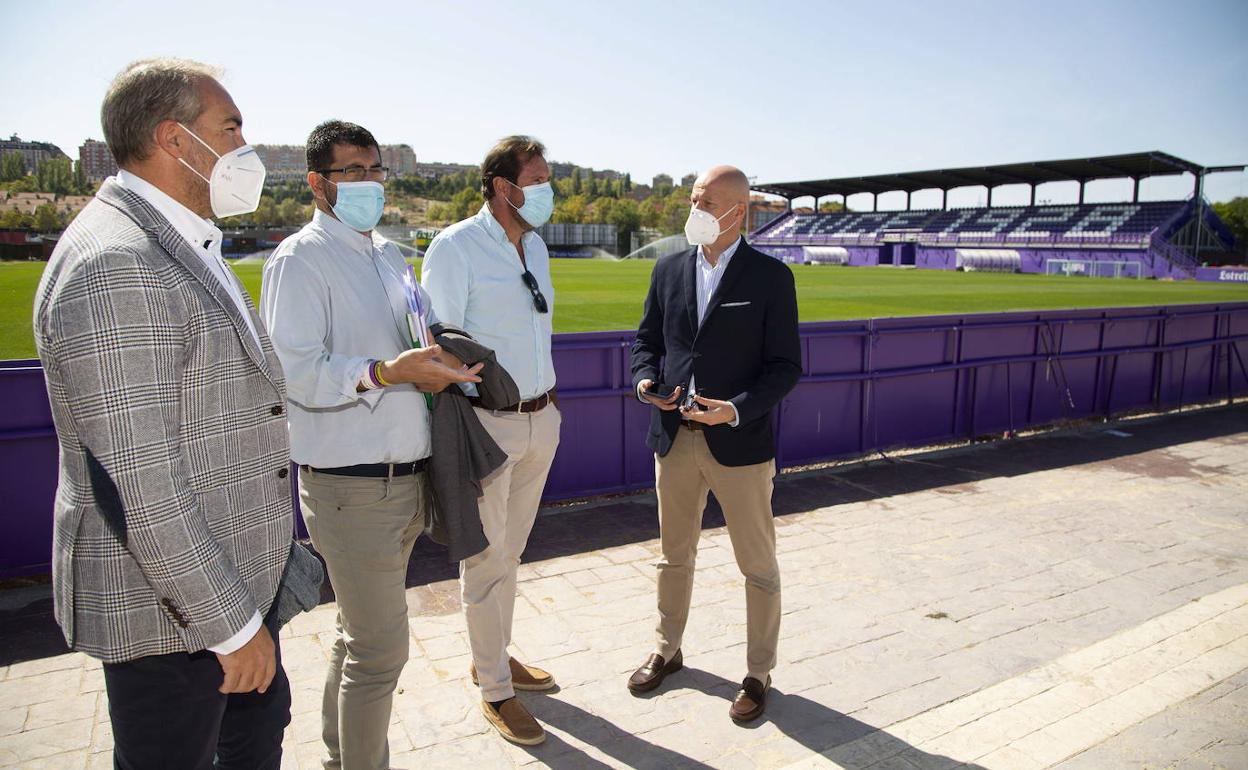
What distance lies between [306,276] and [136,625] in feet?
3.70

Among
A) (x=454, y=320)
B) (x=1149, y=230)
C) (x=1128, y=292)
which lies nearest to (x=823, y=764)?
(x=454, y=320)

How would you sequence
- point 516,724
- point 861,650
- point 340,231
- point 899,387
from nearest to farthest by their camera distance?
1. point 340,231
2. point 516,724
3. point 861,650
4. point 899,387

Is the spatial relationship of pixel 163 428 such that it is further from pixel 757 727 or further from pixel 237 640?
pixel 757 727

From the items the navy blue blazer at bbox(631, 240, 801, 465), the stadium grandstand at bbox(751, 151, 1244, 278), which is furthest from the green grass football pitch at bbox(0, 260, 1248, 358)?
the stadium grandstand at bbox(751, 151, 1244, 278)

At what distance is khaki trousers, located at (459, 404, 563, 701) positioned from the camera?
3.19 m

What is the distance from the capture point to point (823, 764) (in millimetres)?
3070

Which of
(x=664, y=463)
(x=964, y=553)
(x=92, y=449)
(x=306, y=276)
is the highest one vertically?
(x=306, y=276)

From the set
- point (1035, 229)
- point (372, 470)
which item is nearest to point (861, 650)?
point (372, 470)

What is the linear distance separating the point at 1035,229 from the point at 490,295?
213 feet

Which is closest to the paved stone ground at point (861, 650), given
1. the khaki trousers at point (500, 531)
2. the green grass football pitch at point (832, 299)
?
the khaki trousers at point (500, 531)

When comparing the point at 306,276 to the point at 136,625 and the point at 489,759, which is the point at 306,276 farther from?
the point at 489,759

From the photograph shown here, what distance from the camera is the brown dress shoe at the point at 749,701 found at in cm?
335

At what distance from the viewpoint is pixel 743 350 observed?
343 centimetres

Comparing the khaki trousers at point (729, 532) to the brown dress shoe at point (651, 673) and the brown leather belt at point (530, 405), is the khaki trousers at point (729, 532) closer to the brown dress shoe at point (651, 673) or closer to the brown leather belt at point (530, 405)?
the brown dress shoe at point (651, 673)
